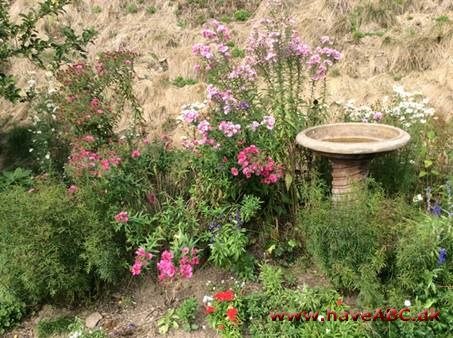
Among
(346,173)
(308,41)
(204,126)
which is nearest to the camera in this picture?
(204,126)

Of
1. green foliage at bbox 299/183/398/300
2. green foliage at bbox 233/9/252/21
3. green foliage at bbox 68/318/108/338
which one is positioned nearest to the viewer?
green foliage at bbox 299/183/398/300

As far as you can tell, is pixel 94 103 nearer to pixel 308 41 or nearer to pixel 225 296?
pixel 225 296

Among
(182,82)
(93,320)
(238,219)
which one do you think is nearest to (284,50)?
(238,219)

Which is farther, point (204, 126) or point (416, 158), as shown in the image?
point (416, 158)

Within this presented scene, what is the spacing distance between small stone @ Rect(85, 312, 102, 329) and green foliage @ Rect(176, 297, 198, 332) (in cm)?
64

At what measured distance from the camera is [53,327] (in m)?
3.59

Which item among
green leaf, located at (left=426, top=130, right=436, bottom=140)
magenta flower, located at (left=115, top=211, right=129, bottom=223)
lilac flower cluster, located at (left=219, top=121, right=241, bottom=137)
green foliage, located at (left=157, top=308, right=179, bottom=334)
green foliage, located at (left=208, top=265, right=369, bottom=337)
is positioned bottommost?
green foliage, located at (left=157, top=308, right=179, bottom=334)

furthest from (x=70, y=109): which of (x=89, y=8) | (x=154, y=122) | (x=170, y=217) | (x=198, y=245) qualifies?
(x=89, y=8)

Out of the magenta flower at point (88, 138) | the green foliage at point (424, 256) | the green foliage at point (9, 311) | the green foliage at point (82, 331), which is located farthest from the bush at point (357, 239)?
the green foliage at point (9, 311)

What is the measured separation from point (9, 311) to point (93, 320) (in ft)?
2.06

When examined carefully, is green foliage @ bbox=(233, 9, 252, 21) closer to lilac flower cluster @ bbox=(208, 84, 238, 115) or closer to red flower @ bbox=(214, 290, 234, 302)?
lilac flower cluster @ bbox=(208, 84, 238, 115)

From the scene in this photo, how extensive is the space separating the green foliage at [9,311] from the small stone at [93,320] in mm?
508

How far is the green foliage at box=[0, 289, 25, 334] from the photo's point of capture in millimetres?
3645

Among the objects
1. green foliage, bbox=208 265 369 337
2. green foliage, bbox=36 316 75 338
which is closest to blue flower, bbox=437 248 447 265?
green foliage, bbox=208 265 369 337
